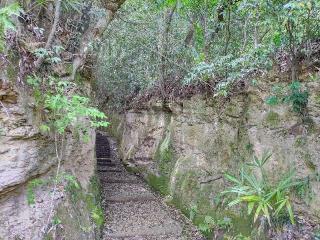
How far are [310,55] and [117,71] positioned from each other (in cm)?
818

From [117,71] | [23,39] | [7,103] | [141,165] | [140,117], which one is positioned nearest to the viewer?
[7,103]

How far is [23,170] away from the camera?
4156 millimetres

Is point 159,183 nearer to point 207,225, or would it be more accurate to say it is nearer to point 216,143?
point 216,143

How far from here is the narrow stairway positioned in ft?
18.6

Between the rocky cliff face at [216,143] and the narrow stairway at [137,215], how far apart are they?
1.24 feet

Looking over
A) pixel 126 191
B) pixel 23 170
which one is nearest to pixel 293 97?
pixel 23 170

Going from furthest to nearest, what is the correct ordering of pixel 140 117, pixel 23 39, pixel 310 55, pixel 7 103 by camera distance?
1. pixel 140 117
2. pixel 310 55
3. pixel 23 39
4. pixel 7 103

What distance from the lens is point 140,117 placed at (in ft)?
33.1

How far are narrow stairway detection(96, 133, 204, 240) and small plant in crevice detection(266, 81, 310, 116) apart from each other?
9.16ft

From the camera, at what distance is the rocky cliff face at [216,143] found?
4.62m

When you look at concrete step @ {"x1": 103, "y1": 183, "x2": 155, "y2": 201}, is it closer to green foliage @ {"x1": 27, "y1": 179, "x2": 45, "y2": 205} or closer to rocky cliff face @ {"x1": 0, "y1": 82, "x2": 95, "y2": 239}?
rocky cliff face @ {"x1": 0, "y1": 82, "x2": 95, "y2": 239}

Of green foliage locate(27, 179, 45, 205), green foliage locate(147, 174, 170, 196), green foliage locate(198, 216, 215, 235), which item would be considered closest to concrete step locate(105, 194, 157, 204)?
green foliage locate(147, 174, 170, 196)

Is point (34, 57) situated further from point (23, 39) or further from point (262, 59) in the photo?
point (262, 59)

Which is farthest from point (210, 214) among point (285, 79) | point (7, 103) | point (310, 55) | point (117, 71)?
point (117, 71)
